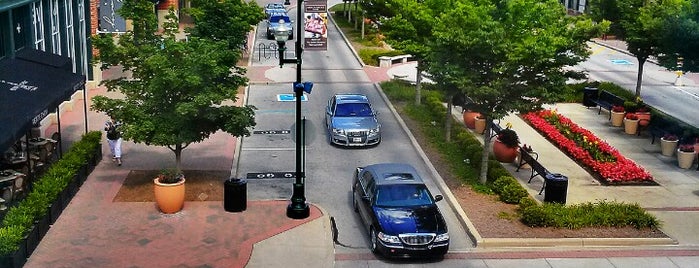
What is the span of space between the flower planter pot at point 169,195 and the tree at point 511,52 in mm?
8377

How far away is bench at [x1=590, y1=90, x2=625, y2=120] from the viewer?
36.4m

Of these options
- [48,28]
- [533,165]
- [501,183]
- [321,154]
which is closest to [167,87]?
[321,154]

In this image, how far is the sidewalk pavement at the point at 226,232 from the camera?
1986 cm

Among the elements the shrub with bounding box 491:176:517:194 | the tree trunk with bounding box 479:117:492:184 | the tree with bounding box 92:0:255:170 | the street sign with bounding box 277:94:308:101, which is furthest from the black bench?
the street sign with bounding box 277:94:308:101

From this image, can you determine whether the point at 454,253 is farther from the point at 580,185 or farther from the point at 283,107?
the point at 283,107

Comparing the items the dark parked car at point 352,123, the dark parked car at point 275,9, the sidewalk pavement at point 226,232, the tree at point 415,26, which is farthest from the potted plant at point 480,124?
the dark parked car at point 275,9

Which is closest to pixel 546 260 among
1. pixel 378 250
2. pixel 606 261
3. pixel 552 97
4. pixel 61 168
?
pixel 606 261

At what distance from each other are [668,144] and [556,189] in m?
8.86

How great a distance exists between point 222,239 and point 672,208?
12829mm

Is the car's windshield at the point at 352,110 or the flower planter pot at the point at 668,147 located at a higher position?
the car's windshield at the point at 352,110

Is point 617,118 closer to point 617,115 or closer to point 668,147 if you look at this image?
point 617,115

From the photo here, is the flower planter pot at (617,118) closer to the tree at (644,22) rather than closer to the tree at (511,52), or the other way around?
the tree at (644,22)

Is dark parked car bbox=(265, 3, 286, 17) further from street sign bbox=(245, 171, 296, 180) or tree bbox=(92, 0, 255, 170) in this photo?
tree bbox=(92, 0, 255, 170)

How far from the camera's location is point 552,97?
80.5 feet
